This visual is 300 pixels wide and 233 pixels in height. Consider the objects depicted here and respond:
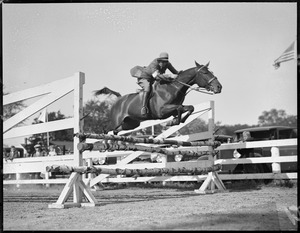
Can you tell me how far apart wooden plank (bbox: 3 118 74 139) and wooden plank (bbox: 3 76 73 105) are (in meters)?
0.40

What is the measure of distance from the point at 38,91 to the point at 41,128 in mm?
498

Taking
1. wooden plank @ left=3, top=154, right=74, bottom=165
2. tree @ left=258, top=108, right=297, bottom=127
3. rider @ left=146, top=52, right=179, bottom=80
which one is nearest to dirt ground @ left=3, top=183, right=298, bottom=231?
tree @ left=258, top=108, right=297, bottom=127

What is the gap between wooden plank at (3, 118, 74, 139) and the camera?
216 inches

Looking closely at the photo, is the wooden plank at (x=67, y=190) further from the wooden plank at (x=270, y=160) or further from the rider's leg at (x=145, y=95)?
the wooden plank at (x=270, y=160)

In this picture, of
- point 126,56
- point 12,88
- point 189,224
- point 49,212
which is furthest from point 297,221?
point 12,88

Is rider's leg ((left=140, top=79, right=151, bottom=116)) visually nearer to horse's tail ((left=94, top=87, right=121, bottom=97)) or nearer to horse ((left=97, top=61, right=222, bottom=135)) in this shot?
horse ((left=97, top=61, right=222, bottom=135))

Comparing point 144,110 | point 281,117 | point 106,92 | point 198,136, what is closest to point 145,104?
point 144,110

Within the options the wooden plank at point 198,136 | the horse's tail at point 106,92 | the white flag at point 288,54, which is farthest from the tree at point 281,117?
the horse's tail at point 106,92

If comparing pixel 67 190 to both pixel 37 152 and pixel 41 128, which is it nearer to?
pixel 41 128

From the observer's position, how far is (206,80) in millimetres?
5777

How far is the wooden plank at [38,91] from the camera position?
5.55m

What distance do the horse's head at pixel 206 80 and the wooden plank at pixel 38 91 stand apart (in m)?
1.74

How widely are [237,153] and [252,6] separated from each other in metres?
3.89

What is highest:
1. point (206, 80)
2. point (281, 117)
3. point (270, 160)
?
point (206, 80)
